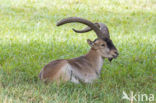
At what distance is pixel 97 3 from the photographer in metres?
17.3

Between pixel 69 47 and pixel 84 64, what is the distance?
8.38 feet

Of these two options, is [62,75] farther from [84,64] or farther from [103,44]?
[103,44]

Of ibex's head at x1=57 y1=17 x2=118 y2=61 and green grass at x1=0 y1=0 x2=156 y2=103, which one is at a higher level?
ibex's head at x1=57 y1=17 x2=118 y2=61

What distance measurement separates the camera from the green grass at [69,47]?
619 centimetres

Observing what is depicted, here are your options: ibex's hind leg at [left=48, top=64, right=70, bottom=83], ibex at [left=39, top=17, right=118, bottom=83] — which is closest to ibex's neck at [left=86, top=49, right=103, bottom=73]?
ibex at [left=39, top=17, right=118, bottom=83]

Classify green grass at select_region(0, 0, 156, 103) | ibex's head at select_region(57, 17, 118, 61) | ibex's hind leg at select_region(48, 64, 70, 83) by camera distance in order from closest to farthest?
green grass at select_region(0, 0, 156, 103), ibex's hind leg at select_region(48, 64, 70, 83), ibex's head at select_region(57, 17, 118, 61)

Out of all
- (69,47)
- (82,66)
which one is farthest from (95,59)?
(69,47)

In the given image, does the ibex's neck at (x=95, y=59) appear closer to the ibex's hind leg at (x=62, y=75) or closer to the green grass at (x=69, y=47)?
the green grass at (x=69, y=47)

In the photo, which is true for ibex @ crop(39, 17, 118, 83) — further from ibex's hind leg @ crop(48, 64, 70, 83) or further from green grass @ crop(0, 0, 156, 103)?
green grass @ crop(0, 0, 156, 103)

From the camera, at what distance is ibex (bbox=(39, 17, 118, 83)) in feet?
21.6

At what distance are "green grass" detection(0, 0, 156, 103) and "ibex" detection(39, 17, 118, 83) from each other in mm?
184

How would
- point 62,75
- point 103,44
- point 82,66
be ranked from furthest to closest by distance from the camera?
1. point 103,44
2. point 82,66
3. point 62,75

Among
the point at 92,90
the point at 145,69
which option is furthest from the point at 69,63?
the point at 145,69

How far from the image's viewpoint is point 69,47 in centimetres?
965
